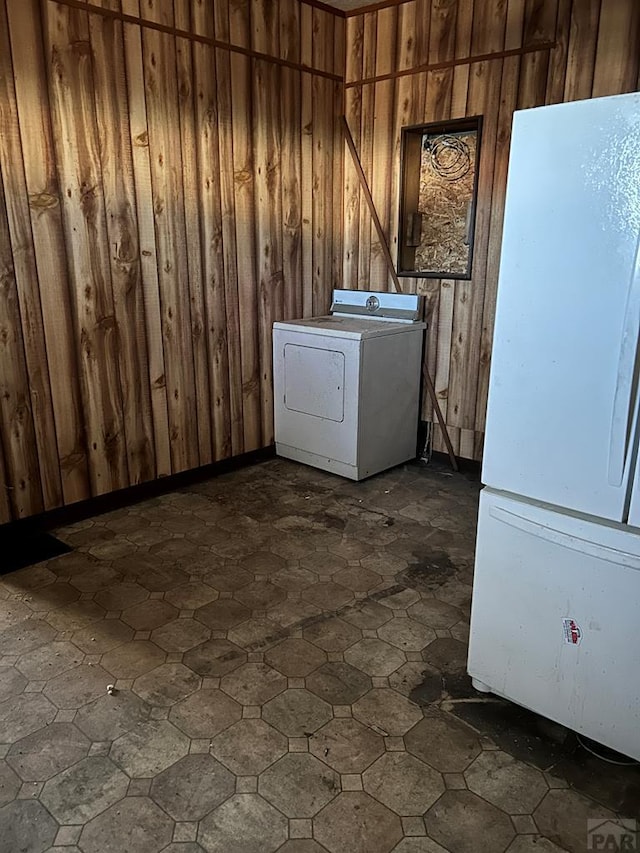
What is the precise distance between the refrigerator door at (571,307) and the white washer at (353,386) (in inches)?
79.5

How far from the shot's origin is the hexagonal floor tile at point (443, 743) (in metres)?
1.90

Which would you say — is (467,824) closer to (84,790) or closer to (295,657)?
(295,657)

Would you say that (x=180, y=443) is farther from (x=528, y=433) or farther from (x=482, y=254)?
(x=528, y=433)

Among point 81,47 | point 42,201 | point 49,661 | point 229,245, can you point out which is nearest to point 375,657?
point 49,661

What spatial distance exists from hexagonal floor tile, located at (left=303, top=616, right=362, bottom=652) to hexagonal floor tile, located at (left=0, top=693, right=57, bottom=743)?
36.9 inches

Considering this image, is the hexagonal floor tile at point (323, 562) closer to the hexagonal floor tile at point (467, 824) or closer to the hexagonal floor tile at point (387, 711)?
the hexagonal floor tile at point (387, 711)

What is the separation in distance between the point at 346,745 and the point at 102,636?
42.7 inches

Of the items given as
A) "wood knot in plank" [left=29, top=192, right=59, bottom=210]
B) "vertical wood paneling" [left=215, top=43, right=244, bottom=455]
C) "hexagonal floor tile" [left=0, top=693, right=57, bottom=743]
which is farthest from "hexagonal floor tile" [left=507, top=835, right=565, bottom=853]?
"wood knot in plank" [left=29, top=192, right=59, bottom=210]

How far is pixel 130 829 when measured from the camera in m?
1.68

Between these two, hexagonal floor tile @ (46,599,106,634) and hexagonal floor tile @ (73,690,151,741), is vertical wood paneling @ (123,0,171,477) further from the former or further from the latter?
hexagonal floor tile @ (73,690,151,741)

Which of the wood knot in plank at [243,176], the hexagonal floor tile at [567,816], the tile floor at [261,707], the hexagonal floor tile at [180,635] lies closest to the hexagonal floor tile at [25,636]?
the tile floor at [261,707]

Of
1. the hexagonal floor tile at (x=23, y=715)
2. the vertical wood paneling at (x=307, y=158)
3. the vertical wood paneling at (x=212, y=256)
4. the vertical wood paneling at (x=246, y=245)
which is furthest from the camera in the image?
the vertical wood paneling at (x=307, y=158)

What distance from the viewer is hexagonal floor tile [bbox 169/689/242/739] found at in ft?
6.64

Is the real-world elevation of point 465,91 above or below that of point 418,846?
above
